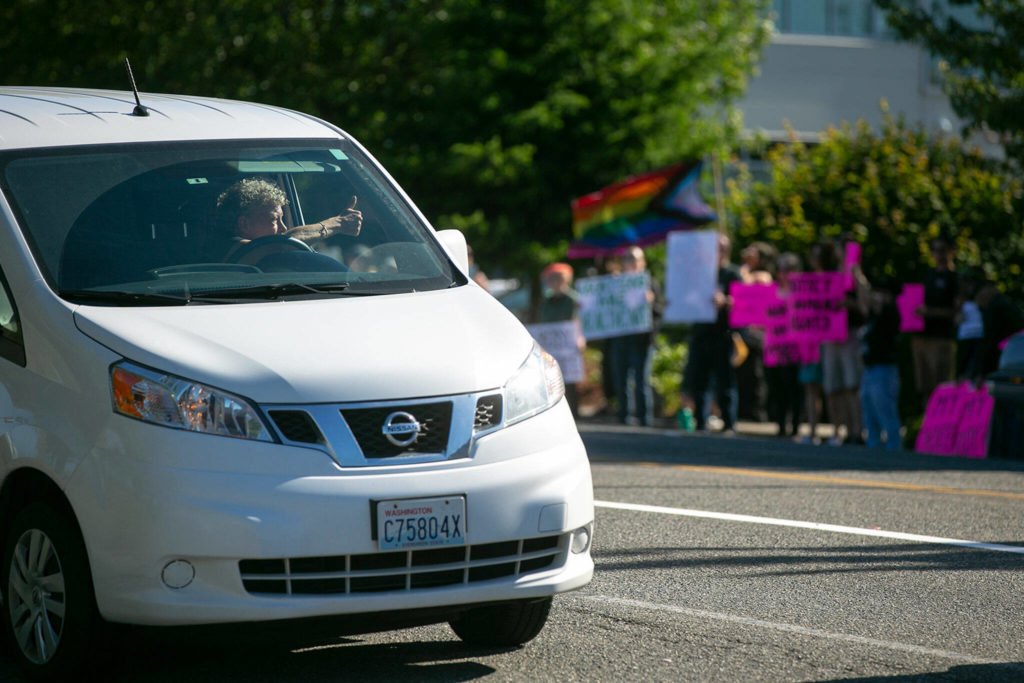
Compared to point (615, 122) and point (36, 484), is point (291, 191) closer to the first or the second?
point (36, 484)

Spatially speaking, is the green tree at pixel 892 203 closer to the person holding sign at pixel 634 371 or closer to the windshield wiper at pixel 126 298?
the person holding sign at pixel 634 371

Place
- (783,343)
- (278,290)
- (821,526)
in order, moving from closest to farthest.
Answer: (278,290)
(821,526)
(783,343)

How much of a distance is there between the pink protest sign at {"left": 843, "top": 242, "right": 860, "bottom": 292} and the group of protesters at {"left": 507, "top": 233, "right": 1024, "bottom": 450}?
13 millimetres

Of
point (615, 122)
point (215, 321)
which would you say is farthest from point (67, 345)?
point (615, 122)

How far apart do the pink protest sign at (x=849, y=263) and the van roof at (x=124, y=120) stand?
10.1 meters

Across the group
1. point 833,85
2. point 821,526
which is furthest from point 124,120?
point 833,85

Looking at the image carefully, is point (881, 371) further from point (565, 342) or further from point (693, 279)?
point (565, 342)

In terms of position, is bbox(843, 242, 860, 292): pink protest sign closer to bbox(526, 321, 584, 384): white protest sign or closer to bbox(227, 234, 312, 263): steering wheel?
bbox(526, 321, 584, 384): white protest sign

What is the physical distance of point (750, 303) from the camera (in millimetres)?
16906

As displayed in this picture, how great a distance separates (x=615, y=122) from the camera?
2417cm

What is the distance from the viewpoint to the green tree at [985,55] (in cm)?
1816

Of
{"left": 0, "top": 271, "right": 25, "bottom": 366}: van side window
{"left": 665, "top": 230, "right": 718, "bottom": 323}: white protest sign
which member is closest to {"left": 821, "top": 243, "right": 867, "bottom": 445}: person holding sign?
{"left": 665, "top": 230, "right": 718, "bottom": 323}: white protest sign

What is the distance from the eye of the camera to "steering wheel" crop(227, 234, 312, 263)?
5.75 m

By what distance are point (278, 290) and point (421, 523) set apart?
115 cm
